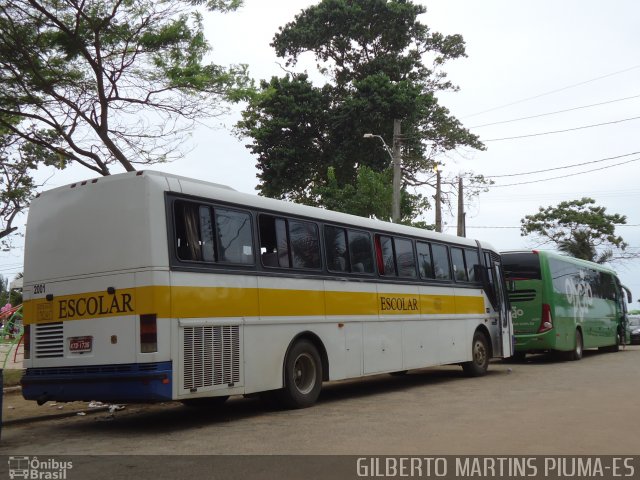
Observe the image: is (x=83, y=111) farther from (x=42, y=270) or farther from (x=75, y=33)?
(x=42, y=270)

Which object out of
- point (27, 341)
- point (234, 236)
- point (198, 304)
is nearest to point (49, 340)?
point (27, 341)

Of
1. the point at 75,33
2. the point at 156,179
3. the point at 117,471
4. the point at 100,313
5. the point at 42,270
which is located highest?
the point at 75,33

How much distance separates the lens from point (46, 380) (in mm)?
9156

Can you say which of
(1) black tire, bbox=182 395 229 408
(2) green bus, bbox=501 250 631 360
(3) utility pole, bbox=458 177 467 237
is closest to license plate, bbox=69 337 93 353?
(1) black tire, bbox=182 395 229 408

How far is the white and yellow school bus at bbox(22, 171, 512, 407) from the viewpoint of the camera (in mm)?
8508

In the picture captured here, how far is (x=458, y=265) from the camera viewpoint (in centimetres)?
1573

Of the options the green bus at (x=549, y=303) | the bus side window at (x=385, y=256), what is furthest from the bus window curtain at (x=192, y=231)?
the green bus at (x=549, y=303)

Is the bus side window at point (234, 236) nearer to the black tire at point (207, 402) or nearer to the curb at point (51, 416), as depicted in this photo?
the black tire at point (207, 402)

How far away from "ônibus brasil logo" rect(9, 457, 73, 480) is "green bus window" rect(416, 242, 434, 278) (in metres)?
8.71

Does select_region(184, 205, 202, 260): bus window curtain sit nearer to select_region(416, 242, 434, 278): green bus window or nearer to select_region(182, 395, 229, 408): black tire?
select_region(182, 395, 229, 408): black tire

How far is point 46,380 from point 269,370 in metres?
2.89

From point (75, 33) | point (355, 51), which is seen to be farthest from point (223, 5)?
point (355, 51)

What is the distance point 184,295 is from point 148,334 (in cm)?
65

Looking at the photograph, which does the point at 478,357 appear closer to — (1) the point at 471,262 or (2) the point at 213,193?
(1) the point at 471,262
